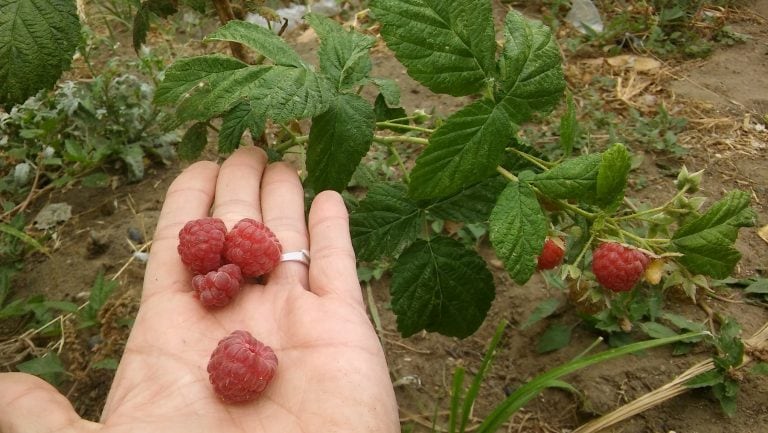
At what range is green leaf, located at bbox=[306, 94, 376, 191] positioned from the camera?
1.22m

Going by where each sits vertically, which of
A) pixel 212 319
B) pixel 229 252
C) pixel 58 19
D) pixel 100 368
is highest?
pixel 58 19

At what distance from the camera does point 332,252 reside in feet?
4.27

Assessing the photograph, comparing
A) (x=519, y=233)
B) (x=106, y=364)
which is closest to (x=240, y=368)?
(x=519, y=233)

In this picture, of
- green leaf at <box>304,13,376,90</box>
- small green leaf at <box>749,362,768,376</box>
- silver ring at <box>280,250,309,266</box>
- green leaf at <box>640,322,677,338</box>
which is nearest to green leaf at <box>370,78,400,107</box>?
green leaf at <box>304,13,376,90</box>

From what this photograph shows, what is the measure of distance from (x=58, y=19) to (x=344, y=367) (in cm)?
87

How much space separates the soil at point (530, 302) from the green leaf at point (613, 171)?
89 cm

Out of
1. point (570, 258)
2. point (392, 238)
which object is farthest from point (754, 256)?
point (392, 238)

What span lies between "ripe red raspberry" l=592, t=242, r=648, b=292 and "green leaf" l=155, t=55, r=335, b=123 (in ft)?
1.96

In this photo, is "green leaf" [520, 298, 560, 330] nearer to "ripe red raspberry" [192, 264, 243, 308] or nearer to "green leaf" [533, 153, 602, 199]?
"green leaf" [533, 153, 602, 199]

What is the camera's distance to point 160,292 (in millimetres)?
1343

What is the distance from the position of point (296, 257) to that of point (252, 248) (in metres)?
0.11

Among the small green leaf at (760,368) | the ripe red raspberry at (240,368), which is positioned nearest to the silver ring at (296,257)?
the ripe red raspberry at (240,368)

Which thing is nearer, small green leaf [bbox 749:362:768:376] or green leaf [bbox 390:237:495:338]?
green leaf [bbox 390:237:495:338]

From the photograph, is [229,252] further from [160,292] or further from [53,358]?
[53,358]
